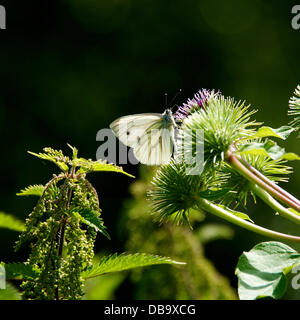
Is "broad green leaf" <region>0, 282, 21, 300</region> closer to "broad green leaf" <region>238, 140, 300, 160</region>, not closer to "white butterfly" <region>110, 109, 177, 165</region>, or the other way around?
"broad green leaf" <region>238, 140, 300, 160</region>

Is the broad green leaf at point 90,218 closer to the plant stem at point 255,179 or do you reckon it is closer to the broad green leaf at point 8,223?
the broad green leaf at point 8,223

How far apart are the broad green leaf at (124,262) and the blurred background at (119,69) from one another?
434 centimetres

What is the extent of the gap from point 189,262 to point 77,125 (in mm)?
3909

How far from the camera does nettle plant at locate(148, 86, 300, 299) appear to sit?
1.52 meters

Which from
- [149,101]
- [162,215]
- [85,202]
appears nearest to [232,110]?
[162,215]

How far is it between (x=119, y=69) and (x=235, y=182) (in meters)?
4.95

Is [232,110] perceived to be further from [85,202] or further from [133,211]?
[133,211]

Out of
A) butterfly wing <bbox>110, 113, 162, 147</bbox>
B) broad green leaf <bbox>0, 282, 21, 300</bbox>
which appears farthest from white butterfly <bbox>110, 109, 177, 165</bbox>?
broad green leaf <bbox>0, 282, 21, 300</bbox>

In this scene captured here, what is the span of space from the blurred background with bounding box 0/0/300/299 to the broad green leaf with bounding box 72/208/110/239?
14.5 feet

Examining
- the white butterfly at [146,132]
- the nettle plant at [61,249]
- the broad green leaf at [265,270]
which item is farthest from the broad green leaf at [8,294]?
the white butterfly at [146,132]

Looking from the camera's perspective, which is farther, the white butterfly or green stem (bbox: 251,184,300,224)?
the white butterfly

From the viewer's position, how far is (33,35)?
696 cm

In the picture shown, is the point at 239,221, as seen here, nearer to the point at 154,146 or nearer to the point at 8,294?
the point at 8,294

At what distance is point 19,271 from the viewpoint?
1.43 metres
